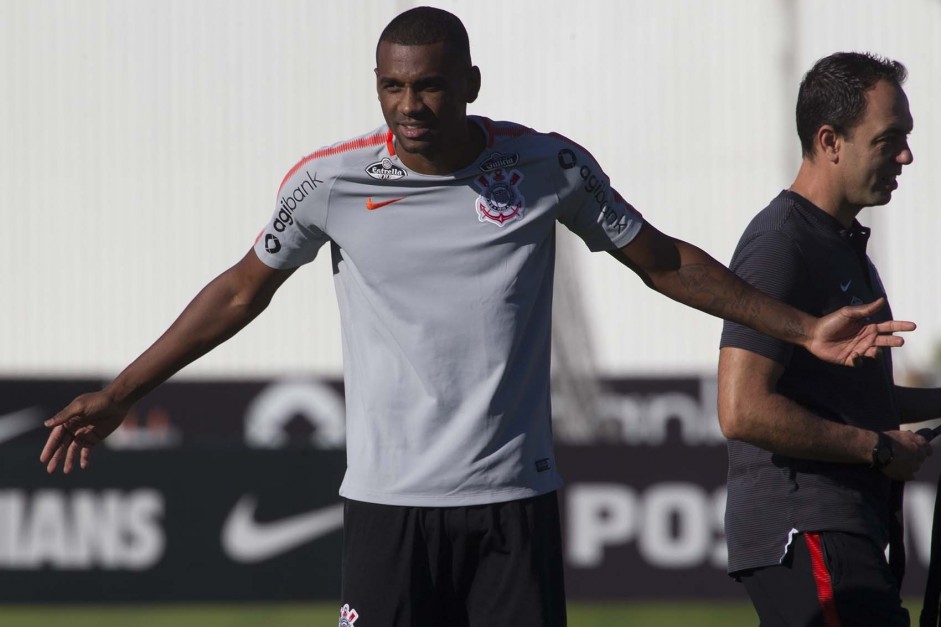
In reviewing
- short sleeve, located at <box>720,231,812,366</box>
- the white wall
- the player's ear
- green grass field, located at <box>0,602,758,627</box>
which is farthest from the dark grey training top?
the white wall

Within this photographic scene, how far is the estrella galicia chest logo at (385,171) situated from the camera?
10.4ft

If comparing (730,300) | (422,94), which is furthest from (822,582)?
(422,94)

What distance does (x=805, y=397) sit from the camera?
10.8 ft

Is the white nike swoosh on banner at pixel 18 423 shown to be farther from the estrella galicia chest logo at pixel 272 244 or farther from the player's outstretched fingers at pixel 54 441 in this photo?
the estrella galicia chest logo at pixel 272 244

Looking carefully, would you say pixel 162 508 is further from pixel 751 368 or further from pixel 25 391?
pixel 25 391

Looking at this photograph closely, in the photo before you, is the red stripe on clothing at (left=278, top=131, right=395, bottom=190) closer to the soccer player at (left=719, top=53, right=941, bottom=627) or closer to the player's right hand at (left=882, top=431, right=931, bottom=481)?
the soccer player at (left=719, top=53, right=941, bottom=627)

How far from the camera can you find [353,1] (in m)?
16.7

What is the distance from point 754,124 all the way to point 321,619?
1141 cm

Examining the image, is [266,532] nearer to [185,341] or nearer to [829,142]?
[185,341]

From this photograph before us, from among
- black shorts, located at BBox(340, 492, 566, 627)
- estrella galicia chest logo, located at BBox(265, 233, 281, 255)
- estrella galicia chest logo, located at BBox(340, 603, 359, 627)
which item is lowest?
estrella galicia chest logo, located at BBox(340, 603, 359, 627)

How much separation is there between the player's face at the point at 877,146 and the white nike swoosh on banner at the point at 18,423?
13740 mm

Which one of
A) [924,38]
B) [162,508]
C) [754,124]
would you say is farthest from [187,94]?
[162,508]

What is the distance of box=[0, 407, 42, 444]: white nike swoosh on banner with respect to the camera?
15.6 meters

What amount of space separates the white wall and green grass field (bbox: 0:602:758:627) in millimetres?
9064
